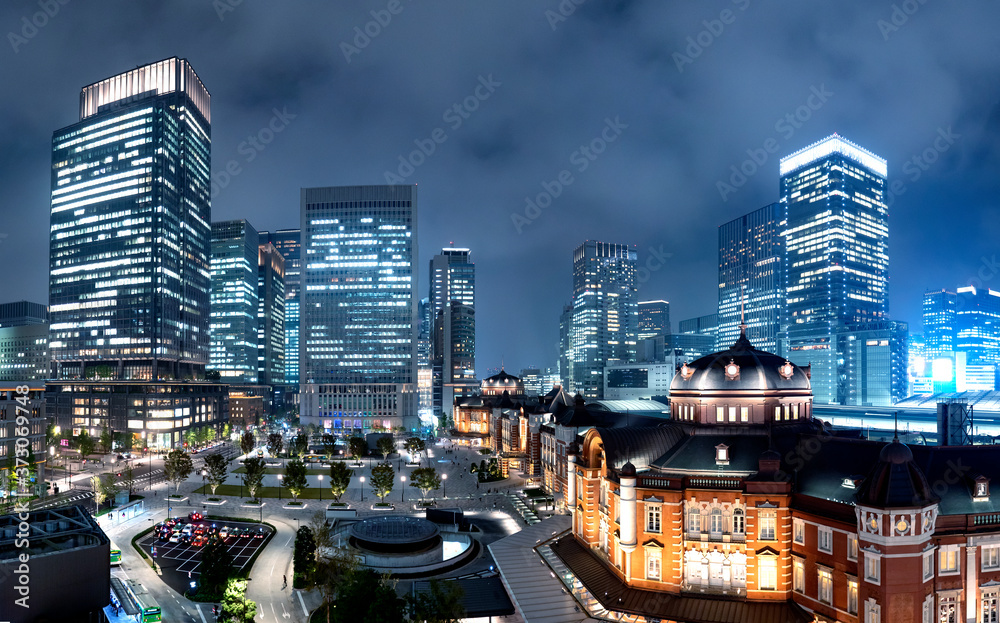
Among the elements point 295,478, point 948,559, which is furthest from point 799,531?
point 295,478

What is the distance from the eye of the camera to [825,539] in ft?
147

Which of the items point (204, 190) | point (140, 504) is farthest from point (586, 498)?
point (204, 190)

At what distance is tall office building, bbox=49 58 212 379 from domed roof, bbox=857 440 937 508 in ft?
582

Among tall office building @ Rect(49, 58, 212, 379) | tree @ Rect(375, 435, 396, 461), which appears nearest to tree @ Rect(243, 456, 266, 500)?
tree @ Rect(375, 435, 396, 461)

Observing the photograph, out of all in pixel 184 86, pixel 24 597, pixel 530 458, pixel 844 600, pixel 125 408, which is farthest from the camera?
pixel 184 86

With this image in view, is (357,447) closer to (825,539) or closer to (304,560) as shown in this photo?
(304,560)

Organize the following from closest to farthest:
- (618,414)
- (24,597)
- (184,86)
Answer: (24,597), (618,414), (184,86)

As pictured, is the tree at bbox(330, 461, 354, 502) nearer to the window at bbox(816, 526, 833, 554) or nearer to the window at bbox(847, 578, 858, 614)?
the window at bbox(816, 526, 833, 554)

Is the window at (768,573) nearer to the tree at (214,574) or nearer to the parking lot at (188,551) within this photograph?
the tree at (214,574)

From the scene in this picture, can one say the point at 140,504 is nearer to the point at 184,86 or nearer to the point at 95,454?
the point at 95,454

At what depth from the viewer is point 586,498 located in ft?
204

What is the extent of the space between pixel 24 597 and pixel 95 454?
13039 centimetres

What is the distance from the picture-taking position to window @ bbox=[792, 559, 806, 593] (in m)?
46.1

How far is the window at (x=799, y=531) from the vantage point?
46562mm
